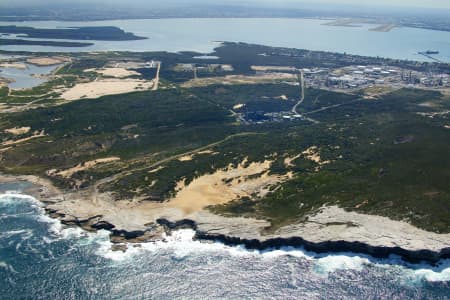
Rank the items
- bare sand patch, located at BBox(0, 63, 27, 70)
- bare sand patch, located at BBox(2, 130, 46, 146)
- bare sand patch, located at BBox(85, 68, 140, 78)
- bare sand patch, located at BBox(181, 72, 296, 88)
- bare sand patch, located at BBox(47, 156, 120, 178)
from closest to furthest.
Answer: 1. bare sand patch, located at BBox(47, 156, 120, 178)
2. bare sand patch, located at BBox(2, 130, 46, 146)
3. bare sand patch, located at BBox(181, 72, 296, 88)
4. bare sand patch, located at BBox(85, 68, 140, 78)
5. bare sand patch, located at BBox(0, 63, 27, 70)

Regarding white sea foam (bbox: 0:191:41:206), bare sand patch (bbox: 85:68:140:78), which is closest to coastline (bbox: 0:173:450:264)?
white sea foam (bbox: 0:191:41:206)

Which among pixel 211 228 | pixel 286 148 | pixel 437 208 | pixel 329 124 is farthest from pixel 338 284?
pixel 329 124

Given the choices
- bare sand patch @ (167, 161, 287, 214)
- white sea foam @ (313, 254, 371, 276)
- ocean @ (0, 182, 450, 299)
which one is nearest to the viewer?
ocean @ (0, 182, 450, 299)

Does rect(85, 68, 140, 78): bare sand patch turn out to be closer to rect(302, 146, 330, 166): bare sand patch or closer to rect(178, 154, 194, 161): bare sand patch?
rect(178, 154, 194, 161): bare sand patch

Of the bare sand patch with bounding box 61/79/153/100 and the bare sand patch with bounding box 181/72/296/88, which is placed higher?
the bare sand patch with bounding box 181/72/296/88

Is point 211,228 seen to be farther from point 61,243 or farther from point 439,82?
point 439,82

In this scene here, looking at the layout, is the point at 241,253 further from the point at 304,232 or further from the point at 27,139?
the point at 27,139
